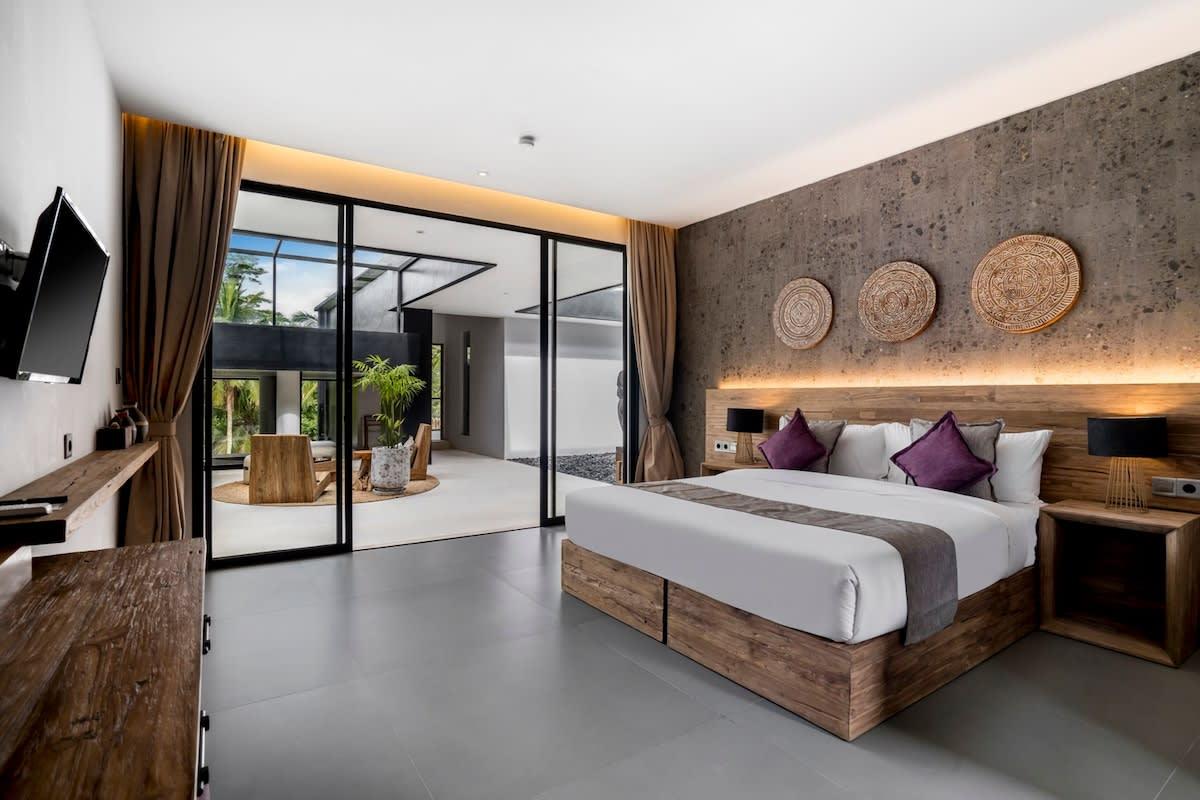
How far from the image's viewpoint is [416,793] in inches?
74.9

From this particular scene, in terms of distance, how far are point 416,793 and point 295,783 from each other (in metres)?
0.39

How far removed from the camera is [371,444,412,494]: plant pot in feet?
24.2

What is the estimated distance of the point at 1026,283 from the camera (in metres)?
3.71

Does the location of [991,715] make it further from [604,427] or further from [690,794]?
[604,427]

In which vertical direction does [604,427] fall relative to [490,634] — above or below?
above

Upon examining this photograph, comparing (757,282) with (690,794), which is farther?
(757,282)

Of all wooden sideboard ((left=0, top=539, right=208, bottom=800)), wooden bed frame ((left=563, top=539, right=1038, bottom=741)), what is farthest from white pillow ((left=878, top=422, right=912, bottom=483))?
wooden sideboard ((left=0, top=539, right=208, bottom=800))

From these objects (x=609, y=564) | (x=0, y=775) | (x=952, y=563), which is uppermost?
(x=0, y=775)

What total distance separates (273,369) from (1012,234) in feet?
16.4

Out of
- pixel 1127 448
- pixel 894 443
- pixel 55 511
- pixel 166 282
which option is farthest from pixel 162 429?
pixel 1127 448

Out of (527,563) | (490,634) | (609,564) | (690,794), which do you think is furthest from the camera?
(527,563)

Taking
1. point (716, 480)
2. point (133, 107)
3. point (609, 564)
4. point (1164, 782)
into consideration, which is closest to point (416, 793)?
point (609, 564)

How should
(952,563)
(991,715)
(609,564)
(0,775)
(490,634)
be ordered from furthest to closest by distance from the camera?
(609,564) < (490,634) < (952,563) < (991,715) < (0,775)

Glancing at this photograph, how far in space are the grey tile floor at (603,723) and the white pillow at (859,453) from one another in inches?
52.7
